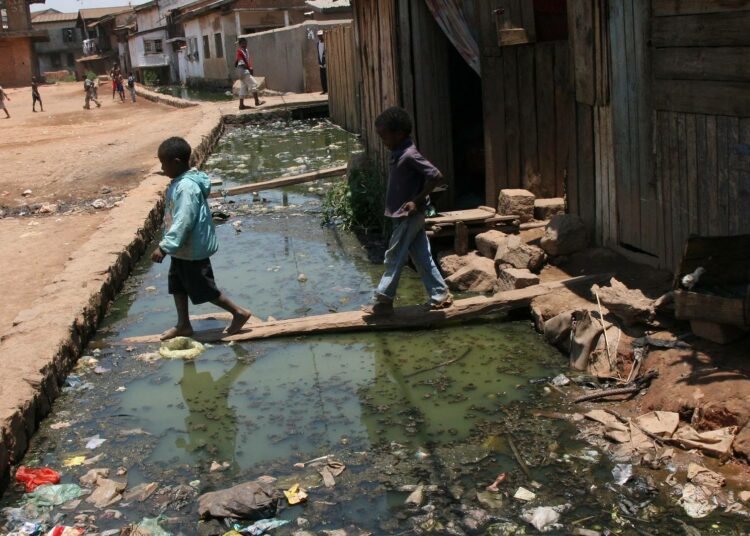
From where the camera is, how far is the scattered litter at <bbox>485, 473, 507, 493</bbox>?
3.76 metres

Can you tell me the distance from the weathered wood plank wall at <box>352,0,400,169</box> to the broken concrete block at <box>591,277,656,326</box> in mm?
3347

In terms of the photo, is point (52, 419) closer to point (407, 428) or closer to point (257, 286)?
point (407, 428)

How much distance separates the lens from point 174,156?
5.56 m

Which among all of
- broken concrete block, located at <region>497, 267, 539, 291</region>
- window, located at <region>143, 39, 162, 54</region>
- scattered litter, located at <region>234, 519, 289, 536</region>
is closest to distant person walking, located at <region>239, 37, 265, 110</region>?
broken concrete block, located at <region>497, 267, 539, 291</region>

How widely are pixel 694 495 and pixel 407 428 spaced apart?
1.50 m

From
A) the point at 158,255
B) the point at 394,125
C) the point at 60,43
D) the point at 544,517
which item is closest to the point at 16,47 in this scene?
the point at 60,43

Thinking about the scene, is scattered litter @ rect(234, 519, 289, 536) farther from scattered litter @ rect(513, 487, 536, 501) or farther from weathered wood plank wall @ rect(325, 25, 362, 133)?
weathered wood plank wall @ rect(325, 25, 362, 133)

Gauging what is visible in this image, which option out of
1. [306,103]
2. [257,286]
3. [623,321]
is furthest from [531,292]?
[306,103]

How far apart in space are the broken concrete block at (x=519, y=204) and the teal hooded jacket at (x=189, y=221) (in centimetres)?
273

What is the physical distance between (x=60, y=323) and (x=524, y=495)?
11.3ft

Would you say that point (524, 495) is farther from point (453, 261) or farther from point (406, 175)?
point (453, 261)

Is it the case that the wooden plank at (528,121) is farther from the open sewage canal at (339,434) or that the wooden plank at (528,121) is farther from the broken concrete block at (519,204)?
the open sewage canal at (339,434)

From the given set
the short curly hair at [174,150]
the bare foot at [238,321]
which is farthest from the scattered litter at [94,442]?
the short curly hair at [174,150]

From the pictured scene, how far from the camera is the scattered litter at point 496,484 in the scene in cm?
376
